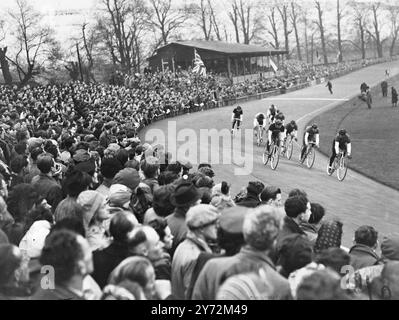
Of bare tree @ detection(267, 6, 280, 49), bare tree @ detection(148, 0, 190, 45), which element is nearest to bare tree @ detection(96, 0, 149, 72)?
bare tree @ detection(148, 0, 190, 45)

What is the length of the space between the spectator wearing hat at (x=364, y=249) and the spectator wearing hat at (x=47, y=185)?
3528 mm

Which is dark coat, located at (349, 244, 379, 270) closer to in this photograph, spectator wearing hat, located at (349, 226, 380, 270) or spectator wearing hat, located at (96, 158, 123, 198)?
spectator wearing hat, located at (349, 226, 380, 270)

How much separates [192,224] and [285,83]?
54636 millimetres

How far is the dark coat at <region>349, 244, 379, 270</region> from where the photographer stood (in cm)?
510

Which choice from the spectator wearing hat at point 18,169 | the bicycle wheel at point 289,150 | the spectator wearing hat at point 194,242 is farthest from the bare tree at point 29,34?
the spectator wearing hat at point 194,242

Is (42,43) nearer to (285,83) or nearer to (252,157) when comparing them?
(285,83)

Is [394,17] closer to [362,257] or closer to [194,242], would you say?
[362,257]

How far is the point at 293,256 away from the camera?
161 inches

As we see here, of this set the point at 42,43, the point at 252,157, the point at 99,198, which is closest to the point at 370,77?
the point at 42,43

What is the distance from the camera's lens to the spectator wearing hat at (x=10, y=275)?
363cm

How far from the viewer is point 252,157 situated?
21672 millimetres

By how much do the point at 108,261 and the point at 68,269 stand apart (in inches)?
36.8

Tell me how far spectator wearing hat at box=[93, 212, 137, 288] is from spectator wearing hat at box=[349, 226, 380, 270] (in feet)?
6.78
